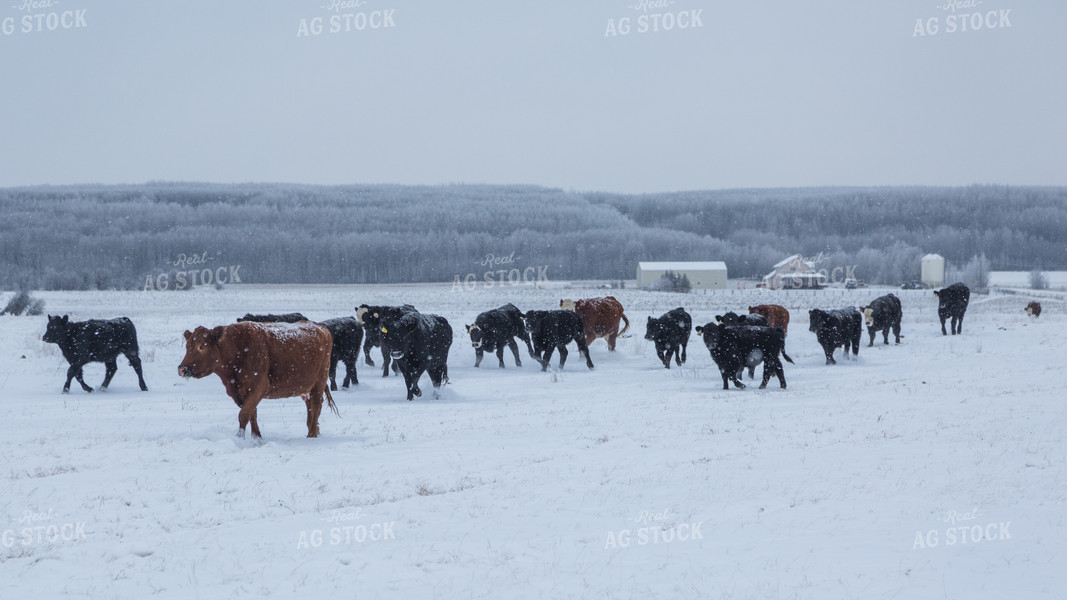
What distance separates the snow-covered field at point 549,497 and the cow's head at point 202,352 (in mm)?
921

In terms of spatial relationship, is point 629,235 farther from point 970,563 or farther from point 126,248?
point 970,563

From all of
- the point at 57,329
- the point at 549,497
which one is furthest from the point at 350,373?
the point at 549,497

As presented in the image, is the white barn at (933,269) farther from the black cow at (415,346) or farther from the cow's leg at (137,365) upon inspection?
the cow's leg at (137,365)

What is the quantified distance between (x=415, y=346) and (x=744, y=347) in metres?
6.50

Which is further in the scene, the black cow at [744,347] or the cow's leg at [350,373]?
the cow's leg at [350,373]

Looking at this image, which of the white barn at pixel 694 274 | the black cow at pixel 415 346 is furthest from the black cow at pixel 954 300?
the white barn at pixel 694 274

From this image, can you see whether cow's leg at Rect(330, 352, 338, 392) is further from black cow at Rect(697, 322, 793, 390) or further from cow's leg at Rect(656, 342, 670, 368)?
cow's leg at Rect(656, 342, 670, 368)

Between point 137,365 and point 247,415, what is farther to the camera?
point 137,365

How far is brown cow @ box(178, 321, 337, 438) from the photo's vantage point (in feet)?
34.7

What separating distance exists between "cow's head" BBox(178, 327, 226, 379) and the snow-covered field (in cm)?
92

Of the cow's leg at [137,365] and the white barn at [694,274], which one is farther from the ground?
the white barn at [694,274]

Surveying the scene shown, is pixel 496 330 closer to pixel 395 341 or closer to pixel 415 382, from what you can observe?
pixel 415 382

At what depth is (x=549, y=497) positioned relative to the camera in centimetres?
818

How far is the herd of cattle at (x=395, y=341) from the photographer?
10.8 meters
